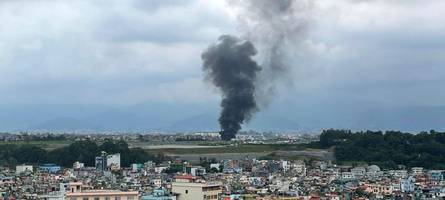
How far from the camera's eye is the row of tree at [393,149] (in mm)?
77869

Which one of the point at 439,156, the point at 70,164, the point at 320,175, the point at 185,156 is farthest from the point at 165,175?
the point at 439,156

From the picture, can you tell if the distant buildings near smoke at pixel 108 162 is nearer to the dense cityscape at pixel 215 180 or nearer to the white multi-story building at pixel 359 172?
the dense cityscape at pixel 215 180

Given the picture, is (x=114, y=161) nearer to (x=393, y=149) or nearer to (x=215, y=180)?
(x=215, y=180)

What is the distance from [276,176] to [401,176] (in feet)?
28.7

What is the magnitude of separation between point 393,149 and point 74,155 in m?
28.7

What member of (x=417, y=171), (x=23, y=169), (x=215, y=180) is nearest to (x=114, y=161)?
(x=23, y=169)

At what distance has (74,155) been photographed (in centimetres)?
7681

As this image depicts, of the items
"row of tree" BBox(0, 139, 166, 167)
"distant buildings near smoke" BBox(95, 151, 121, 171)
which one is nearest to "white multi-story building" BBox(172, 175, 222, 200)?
"distant buildings near smoke" BBox(95, 151, 121, 171)

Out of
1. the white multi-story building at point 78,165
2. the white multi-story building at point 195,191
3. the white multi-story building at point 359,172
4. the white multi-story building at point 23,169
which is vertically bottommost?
the white multi-story building at point 195,191

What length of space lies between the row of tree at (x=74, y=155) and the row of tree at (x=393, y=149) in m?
17.7

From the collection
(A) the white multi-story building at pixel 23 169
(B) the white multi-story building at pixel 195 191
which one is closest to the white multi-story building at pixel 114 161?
(A) the white multi-story building at pixel 23 169

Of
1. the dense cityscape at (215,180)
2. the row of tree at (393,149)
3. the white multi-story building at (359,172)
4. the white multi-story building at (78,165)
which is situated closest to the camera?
the dense cityscape at (215,180)

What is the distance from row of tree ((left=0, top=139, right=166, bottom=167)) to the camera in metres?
75.4

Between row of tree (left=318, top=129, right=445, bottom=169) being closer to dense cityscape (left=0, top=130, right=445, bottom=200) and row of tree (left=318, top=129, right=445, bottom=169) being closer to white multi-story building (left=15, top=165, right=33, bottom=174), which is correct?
dense cityscape (left=0, top=130, right=445, bottom=200)
